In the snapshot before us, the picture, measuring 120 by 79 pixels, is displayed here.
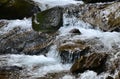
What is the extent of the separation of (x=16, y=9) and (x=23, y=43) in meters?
3.28

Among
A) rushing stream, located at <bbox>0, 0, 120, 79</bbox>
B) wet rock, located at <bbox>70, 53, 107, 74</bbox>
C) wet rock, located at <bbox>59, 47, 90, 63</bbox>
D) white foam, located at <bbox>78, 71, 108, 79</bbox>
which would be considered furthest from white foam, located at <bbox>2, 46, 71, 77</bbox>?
white foam, located at <bbox>78, 71, 108, 79</bbox>

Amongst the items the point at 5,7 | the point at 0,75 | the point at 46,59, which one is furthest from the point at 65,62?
the point at 5,7

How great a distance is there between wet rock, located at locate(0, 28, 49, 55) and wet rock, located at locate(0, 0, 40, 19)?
2224 mm

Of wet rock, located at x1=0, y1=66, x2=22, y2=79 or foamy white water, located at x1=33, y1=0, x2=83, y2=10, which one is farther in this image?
foamy white water, located at x1=33, y1=0, x2=83, y2=10

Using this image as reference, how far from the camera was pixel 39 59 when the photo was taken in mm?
11445

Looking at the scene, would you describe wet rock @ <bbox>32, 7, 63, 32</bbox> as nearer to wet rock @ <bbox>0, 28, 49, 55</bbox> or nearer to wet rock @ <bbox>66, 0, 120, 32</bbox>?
wet rock @ <bbox>0, 28, 49, 55</bbox>

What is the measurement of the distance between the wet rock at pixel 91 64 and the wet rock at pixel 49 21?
12.5 feet

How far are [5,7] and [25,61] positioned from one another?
203 inches

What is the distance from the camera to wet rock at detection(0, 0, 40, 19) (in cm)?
1569

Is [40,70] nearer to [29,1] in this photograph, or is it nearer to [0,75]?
[0,75]

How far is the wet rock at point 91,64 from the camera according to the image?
31.4 feet

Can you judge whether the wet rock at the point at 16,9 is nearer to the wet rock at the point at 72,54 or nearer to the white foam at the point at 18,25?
the white foam at the point at 18,25

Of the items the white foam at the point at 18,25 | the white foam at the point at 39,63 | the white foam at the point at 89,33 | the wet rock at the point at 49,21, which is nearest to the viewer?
the white foam at the point at 39,63

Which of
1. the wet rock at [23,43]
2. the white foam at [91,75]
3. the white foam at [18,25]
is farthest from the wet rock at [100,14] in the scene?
the white foam at [91,75]
